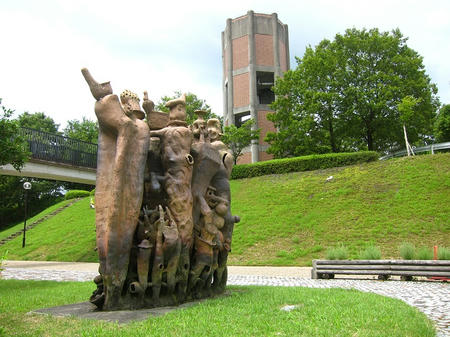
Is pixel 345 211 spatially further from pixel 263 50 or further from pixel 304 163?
pixel 263 50

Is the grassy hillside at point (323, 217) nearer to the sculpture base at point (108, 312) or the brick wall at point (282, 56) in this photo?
the sculpture base at point (108, 312)

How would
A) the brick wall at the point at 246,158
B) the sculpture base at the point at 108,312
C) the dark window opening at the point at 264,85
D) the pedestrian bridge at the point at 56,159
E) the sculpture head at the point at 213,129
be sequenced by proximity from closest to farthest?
1. the sculpture base at the point at 108,312
2. the sculpture head at the point at 213,129
3. the pedestrian bridge at the point at 56,159
4. the brick wall at the point at 246,158
5. the dark window opening at the point at 264,85

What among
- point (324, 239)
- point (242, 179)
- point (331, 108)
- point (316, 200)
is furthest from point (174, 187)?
point (331, 108)

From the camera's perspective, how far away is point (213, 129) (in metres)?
8.75

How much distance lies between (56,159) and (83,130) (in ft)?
96.7

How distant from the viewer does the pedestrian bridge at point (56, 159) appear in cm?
2102

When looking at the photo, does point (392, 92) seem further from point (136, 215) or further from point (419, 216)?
point (136, 215)

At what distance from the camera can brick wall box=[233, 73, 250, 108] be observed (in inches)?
1713

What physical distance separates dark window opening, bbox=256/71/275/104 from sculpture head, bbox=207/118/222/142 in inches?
1468

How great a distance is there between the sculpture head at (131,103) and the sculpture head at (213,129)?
213 centimetres

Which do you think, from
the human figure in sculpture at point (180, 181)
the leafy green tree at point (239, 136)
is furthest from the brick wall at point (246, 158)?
the human figure in sculpture at point (180, 181)

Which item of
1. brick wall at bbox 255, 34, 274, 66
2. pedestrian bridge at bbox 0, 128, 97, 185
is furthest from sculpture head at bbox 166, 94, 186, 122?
brick wall at bbox 255, 34, 274, 66

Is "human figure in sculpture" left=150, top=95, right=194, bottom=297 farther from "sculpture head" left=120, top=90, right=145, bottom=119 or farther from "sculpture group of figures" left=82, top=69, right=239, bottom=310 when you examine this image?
"sculpture head" left=120, top=90, right=145, bottom=119

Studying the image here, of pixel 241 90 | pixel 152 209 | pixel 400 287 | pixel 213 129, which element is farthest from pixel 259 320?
pixel 241 90
